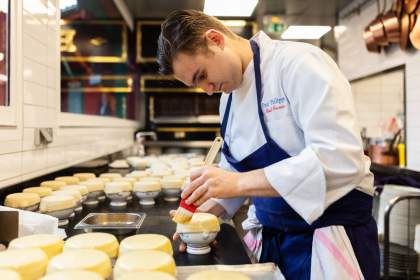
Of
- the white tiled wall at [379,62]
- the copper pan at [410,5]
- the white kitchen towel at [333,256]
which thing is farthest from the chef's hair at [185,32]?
the white tiled wall at [379,62]

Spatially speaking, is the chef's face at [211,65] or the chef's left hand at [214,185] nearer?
the chef's left hand at [214,185]

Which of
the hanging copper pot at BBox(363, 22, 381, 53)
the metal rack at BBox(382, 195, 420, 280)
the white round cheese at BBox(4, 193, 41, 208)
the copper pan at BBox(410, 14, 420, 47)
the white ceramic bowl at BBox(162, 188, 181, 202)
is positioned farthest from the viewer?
the hanging copper pot at BBox(363, 22, 381, 53)

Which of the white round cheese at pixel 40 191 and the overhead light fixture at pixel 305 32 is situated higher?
the overhead light fixture at pixel 305 32

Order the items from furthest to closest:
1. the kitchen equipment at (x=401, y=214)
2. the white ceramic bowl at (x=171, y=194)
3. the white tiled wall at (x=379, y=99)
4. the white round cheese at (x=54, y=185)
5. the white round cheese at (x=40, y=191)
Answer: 1. the white tiled wall at (x=379, y=99)
2. the kitchen equipment at (x=401, y=214)
3. the white ceramic bowl at (x=171, y=194)
4. the white round cheese at (x=54, y=185)
5. the white round cheese at (x=40, y=191)

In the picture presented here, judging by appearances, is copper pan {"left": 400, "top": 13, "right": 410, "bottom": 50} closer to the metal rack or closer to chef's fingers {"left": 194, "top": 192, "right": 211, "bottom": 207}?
the metal rack

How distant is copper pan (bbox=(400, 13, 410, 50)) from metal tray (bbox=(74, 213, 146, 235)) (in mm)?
3118

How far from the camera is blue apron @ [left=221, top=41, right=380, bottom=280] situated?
49.8 inches

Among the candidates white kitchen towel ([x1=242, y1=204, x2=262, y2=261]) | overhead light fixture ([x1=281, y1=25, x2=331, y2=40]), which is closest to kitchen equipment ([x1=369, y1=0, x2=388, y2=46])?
overhead light fixture ([x1=281, y1=25, x2=331, y2=40])

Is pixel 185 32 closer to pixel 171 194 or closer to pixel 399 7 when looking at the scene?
pixel 171 194

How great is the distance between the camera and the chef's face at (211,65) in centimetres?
125

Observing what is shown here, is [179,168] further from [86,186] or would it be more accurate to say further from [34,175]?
[34,175]

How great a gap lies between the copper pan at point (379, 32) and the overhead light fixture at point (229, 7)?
1.34 metres

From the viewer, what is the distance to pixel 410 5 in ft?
11.6

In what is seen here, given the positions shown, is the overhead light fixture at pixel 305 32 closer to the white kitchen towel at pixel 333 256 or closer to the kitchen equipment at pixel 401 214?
the kitchen equipment at pixel 401 214
